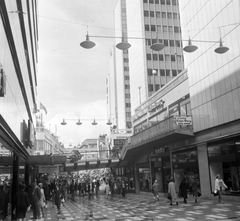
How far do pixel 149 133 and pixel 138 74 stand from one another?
35.4m

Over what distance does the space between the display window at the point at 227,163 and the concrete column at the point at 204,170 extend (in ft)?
1.21

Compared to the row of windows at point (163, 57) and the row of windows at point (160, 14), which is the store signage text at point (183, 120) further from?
the row of windows at point (160, 14)

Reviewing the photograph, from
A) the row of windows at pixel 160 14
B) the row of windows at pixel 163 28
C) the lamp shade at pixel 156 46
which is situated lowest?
the lamp shade at pixel 156 46

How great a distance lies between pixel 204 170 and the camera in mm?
23406

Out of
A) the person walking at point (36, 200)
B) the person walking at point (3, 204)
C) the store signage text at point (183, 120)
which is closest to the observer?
the person walking at point (3, 204)

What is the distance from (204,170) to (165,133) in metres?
4.11

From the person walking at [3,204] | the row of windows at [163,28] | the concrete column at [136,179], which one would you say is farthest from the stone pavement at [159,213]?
the row of windows at [163,28]

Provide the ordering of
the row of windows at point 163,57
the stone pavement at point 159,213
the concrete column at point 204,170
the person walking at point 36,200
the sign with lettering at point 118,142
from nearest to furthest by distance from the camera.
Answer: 1. the stone pavement at point 159,213
2. the person walking at point 36,200
3. the concrete column at point 204,170
4. the row of windows at point 163,57
5. the sign with lettering at point 118,142

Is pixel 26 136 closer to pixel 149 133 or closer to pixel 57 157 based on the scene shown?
pixel 57 157

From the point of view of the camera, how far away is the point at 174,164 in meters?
28.3

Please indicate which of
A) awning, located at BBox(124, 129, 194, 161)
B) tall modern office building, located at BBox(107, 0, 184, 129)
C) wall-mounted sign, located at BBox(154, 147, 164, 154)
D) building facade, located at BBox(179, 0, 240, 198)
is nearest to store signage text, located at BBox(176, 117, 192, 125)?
building facade, located at BBox(179, 0, 240, 198)

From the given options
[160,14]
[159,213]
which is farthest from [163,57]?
[159,213]

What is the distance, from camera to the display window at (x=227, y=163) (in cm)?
2016

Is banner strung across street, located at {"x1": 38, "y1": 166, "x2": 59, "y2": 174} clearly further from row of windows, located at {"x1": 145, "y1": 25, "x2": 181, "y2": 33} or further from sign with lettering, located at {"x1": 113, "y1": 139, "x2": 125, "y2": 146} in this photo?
row of windows, located at {"x1": 145, "y1": 25, "x2": 181, "y2": 33}
